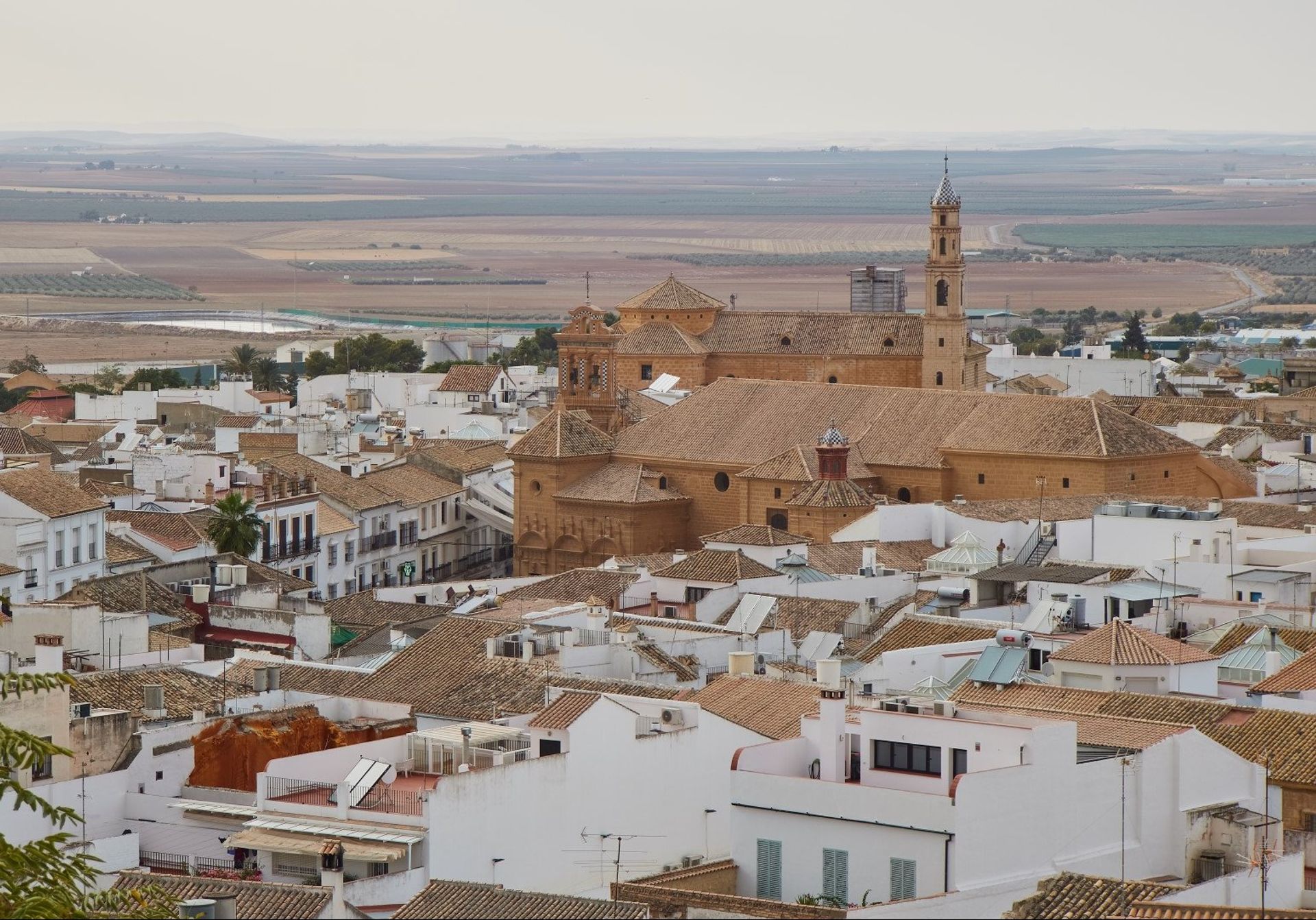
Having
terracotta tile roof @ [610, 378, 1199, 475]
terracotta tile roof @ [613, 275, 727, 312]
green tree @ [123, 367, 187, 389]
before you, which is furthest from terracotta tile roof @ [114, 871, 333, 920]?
green tree @ [123, 367, 187, 389]

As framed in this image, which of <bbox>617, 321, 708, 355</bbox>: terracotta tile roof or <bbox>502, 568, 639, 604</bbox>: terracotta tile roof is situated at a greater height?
<bbox>502, 568, 639, 604</bbox>: terracotta tile roof

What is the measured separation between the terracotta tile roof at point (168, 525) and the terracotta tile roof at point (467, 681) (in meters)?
17.2

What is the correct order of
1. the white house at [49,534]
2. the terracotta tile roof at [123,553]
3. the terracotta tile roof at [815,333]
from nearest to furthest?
the white house at [49,534] → the terracotta tile roof at [123,553] → the terracotta tile roof at [815,333]

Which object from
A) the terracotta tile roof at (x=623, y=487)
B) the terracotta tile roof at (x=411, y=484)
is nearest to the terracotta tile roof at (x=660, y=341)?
the terracotta tile roof at (x=411, y=484)

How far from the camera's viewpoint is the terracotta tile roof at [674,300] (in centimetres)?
9431

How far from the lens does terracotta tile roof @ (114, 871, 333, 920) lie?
71.1ft

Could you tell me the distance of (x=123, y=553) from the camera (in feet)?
172

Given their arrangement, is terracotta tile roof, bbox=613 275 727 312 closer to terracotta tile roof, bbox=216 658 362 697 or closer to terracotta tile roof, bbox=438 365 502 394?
terracotta tile roof, bbox=438 365 502 394

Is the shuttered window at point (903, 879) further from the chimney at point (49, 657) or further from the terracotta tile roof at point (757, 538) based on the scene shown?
Answer: the terracotta tile roof at point (757, 538)

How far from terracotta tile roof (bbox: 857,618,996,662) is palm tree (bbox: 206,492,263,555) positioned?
18404 millimetres

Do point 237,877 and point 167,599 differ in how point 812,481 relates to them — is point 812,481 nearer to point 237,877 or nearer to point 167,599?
point 167,599

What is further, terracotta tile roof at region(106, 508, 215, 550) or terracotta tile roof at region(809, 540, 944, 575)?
terracotta tile roof at region(106, 508, 215, 550)

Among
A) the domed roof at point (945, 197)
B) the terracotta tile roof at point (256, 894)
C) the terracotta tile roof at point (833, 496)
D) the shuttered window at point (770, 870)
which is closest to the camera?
the terracotta tile roof at point (256, 894)

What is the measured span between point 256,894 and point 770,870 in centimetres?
505
